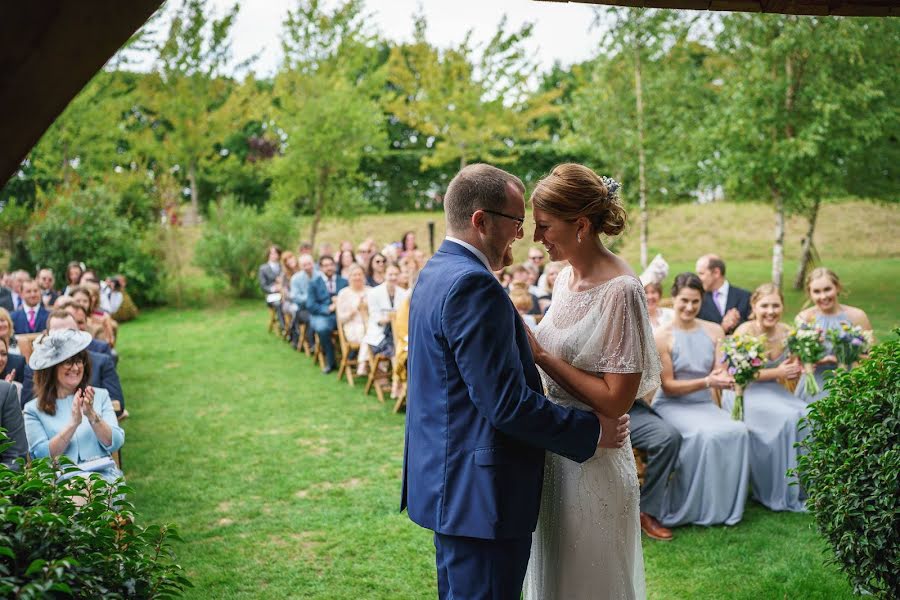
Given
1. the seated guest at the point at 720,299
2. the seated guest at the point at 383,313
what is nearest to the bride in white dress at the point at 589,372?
the seated guest at the point at 720,299

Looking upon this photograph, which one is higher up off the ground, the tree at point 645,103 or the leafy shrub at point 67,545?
the tree at point 645,103

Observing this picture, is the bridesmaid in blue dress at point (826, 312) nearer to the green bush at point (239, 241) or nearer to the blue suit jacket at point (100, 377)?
the blue suit jacket at point (100, 377)

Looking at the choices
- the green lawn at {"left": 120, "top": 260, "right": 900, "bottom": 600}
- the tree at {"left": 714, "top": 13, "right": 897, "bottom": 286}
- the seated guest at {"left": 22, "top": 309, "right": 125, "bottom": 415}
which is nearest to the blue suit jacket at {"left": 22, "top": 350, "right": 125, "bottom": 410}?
the seated guest at {"left": 22, "top": 309, "right": 125, "bottom": 415}

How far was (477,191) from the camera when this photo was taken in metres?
2.80

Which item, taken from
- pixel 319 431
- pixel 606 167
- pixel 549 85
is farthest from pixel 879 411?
pixel 549 85

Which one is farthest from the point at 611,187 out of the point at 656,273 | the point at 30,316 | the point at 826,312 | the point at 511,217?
the point at 30,316

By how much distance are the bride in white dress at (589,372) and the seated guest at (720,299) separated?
5.19 metres

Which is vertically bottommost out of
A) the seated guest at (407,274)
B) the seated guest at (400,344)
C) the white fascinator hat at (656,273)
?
the seated guest at (400,344)

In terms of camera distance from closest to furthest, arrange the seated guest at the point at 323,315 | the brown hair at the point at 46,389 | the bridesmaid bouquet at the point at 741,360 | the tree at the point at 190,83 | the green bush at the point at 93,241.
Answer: the brown hair at the point at 46,389 → the bridesmaid bouquet at the point at 741,360 → the seated guest at the point at 323,315 → the green bush at the point at 93,241 → the tree at the point at 190,83

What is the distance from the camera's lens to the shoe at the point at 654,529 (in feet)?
18.3

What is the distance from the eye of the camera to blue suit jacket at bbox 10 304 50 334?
9633mm

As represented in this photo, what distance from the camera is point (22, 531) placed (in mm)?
2053

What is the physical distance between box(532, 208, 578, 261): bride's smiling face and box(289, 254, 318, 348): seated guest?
9.60m

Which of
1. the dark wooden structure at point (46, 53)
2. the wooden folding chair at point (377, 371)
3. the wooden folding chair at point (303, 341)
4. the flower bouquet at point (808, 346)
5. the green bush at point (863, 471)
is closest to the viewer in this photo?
the dark wooden structure at point (46, 53)
